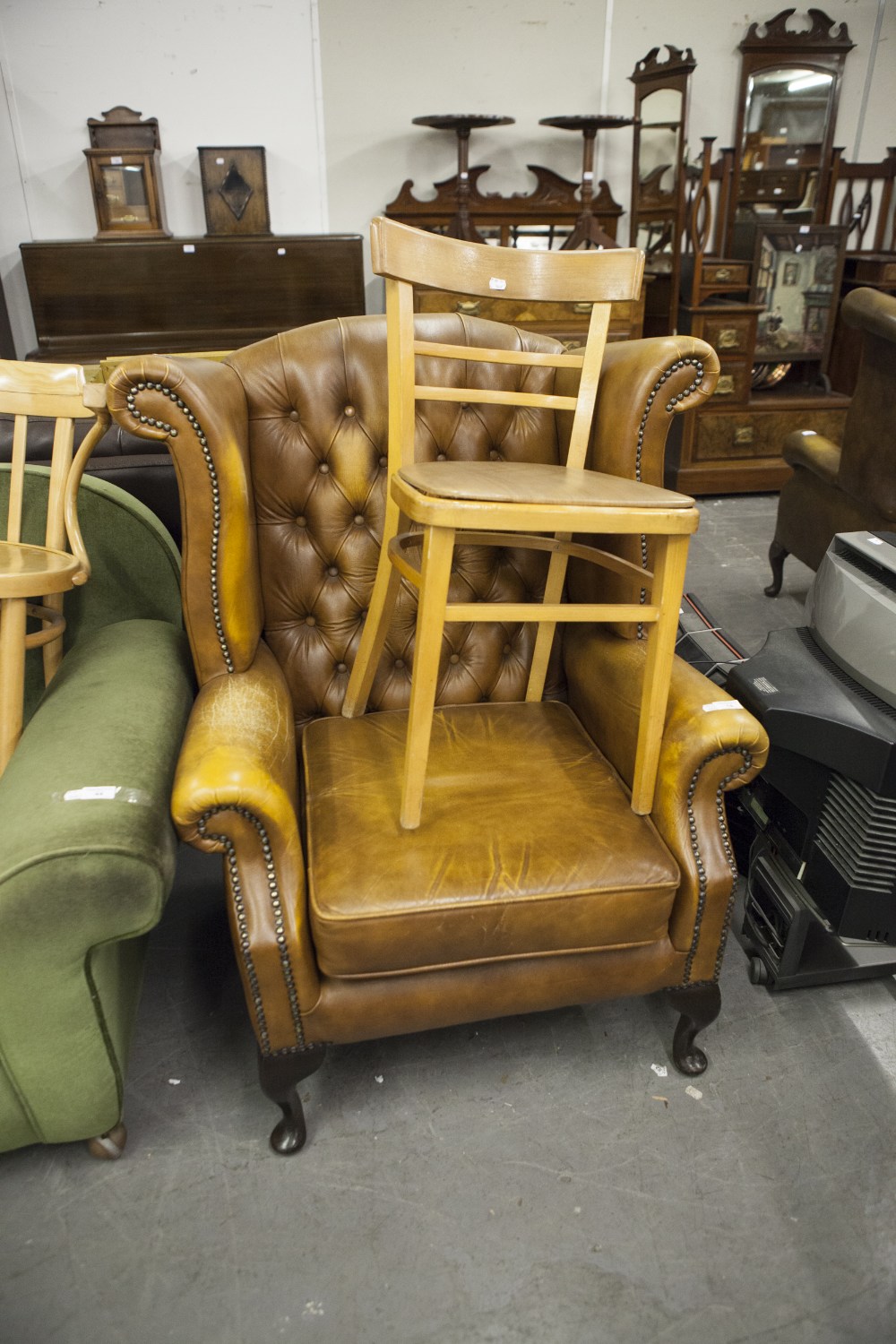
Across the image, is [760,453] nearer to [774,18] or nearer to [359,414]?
[774,18]

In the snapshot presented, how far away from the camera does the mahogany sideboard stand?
367 cm

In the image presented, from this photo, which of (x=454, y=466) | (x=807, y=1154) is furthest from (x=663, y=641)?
(x=807, y=1154)

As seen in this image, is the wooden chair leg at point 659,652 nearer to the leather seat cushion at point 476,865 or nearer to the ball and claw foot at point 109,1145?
the leather seat cushion at point 476,865

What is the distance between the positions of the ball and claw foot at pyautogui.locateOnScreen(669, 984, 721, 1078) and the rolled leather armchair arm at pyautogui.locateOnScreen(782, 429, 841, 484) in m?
2.06

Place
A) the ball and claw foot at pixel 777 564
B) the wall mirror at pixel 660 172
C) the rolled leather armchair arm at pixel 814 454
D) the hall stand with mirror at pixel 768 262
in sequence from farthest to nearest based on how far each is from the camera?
the hall stand with mirror at pixel 768 262
the wall mirror at pixel 660 172
the ball and claw foot at pixel 777 564
the rolled leather armchair arm at pixel 814 454

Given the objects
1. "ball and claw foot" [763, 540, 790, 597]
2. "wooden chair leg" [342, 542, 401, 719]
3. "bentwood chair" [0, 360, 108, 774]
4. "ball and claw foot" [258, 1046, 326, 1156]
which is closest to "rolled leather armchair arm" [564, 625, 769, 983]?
"wooden chair leg" [342, 542, 401, 719]

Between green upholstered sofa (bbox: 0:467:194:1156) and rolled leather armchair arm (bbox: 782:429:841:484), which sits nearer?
green upholstered sofa (bbox: 0:467:194:1156)

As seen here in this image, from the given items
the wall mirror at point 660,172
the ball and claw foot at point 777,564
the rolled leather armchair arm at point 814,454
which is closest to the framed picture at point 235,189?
the wall mirror at point 660,172

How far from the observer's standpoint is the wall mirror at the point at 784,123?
4059 millimetres

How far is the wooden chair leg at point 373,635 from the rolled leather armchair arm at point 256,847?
1.08ft

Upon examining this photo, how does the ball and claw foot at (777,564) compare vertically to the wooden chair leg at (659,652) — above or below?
below

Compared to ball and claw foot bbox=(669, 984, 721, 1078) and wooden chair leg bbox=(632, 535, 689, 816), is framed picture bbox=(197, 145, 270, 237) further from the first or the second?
ball and claw foot bbox=(669, 984, 721, 1078)

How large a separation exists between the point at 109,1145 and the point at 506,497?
110 centimetres

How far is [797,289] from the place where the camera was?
4.15m
